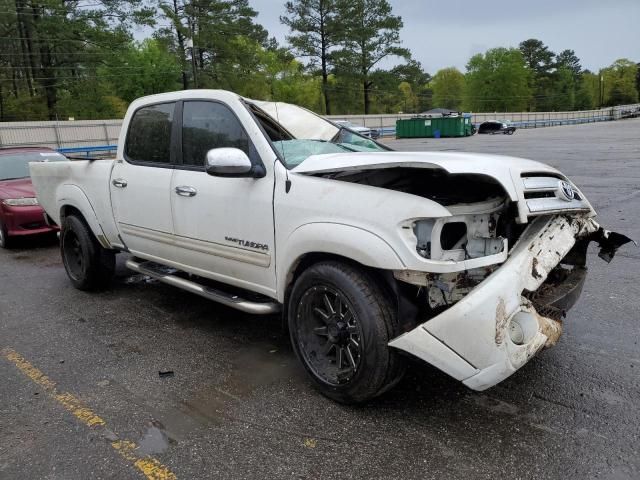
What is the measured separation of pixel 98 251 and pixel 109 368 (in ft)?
6.38

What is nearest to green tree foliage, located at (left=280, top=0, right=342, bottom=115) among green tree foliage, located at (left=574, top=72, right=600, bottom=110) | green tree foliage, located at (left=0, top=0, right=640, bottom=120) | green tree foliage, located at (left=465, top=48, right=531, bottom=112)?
green tree foliage, located at (left=0, top=0, right=640, bottom=120)

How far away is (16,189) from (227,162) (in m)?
6.37

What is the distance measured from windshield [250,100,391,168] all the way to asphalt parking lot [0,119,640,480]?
58.4 inches

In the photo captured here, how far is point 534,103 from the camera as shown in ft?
353

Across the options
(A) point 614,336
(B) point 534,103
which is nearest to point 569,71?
(B) point 534,103

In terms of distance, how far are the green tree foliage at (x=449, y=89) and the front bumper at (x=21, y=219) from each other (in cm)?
11013

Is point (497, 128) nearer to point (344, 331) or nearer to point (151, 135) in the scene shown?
point (151, 135)

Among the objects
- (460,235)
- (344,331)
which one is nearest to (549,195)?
(460,235)

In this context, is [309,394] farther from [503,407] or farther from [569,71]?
[569,71]

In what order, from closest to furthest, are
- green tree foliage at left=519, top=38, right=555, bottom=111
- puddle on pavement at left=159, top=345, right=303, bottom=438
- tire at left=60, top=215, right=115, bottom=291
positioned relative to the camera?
1. puddle on pavement at left=159, top=345, right=303, bottom=438
2. tire at left=60, top=215, right=115, bottom=291
3. green tree foliage at left=519, top=38, right=555, bottom=111

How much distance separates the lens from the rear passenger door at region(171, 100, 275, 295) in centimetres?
351

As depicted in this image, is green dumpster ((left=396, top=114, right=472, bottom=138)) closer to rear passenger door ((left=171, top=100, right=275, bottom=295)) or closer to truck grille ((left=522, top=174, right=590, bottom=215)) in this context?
rear passenger door ((left=171, top=100, right=275, bottom=295))

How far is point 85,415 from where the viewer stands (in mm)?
3143

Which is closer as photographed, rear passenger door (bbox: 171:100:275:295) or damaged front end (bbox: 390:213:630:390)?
damaged front end (bbox: 390:213:630:390)
